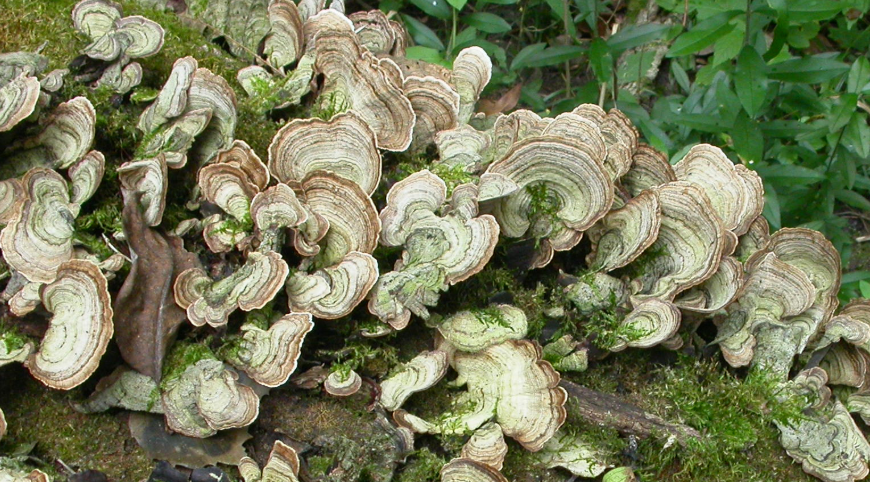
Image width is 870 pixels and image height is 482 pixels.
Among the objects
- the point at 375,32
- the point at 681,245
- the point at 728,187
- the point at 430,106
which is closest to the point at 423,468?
the point at 681,245

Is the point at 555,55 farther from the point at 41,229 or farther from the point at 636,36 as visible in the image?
the point at 41,229

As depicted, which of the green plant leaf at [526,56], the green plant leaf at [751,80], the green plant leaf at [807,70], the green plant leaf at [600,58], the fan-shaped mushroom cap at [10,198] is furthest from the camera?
the green plant leaf at [526,56]

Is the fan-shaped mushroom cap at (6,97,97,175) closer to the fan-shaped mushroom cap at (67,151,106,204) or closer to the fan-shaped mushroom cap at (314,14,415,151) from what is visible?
the fan-shaped mushroom cap at (67,151,106,204)

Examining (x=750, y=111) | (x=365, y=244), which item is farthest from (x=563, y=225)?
→ (x=750, y=111)

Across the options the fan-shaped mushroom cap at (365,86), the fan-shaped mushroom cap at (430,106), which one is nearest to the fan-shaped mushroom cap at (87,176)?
the fan-shaped mushroom cap at (365,86)

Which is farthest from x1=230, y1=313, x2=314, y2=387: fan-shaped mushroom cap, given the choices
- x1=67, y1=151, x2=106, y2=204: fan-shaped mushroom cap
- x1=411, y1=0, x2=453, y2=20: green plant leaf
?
x1=411, y1=0, x2=453, y2=20: green plant leaf

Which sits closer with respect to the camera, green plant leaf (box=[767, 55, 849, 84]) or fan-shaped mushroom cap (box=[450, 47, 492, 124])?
fan-shaped mushroom cap (box=[450, 47, 492, 124])

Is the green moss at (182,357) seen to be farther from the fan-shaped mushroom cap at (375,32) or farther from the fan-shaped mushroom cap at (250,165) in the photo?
the fan-shaped mushroom cap at (375,32)
